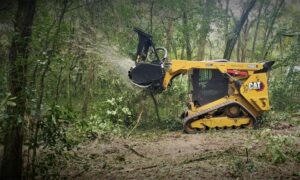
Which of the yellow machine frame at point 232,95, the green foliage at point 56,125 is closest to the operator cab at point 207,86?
the yellow machine frame at point 232,95

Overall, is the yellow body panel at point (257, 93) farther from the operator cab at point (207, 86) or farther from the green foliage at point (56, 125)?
the green foliage at point (56, 125)

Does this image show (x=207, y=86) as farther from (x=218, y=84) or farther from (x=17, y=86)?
(x=17, y=86)

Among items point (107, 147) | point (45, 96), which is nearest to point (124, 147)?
point (107, 147)

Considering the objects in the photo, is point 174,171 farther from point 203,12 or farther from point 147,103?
point 203,12

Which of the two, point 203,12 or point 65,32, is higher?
point 203,12

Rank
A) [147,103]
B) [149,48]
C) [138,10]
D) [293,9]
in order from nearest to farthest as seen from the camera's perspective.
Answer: [149,48], [147,103], [138,10], [293,9]

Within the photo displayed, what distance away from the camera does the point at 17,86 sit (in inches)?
233

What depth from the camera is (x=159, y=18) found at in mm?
15453

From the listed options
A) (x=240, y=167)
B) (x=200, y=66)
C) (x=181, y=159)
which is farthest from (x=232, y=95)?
(x=240, y=167)

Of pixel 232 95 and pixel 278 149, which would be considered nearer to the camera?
pixel 278 149

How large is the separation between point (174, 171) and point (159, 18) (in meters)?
9.95

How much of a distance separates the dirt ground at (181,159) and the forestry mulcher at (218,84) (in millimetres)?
500

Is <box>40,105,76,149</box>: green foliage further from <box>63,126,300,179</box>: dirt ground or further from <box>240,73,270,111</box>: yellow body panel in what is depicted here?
<box>240,73,270,111</box>: yellow body panel

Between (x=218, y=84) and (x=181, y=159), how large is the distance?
12.7 ft
